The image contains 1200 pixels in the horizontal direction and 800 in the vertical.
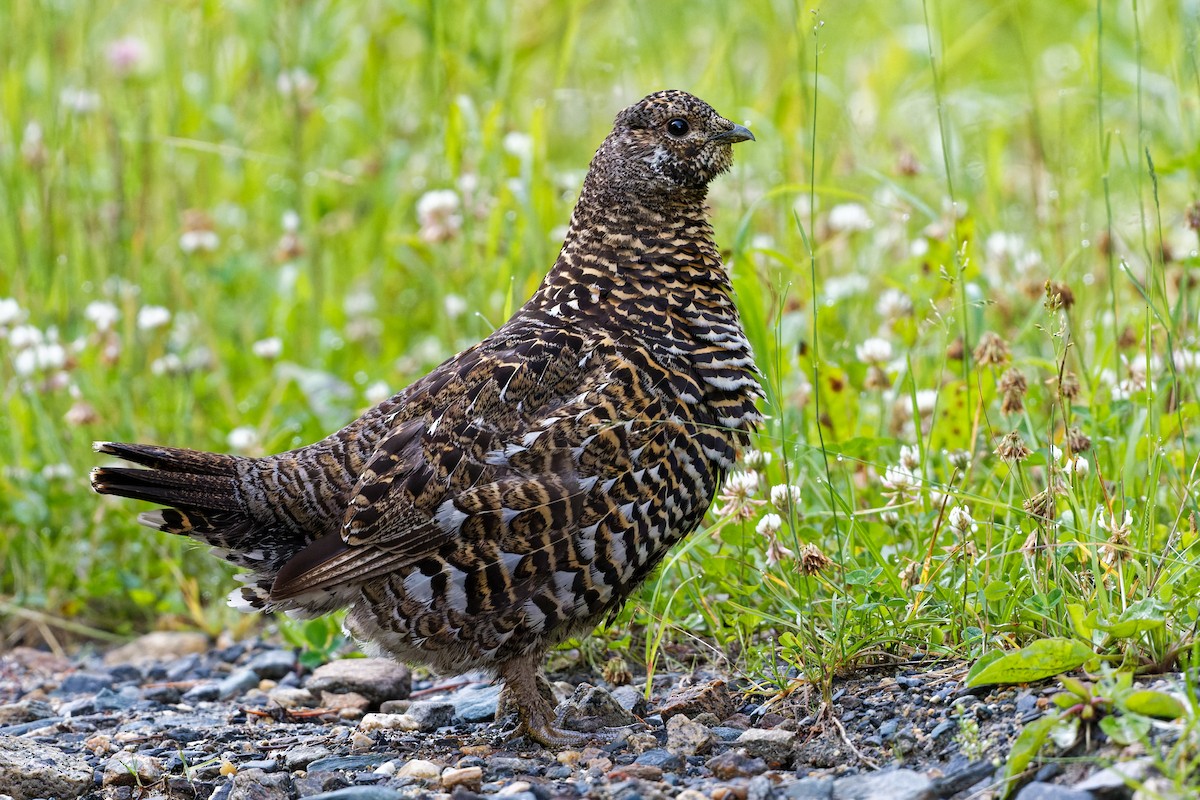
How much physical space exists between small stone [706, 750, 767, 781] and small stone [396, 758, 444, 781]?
26.3 inches

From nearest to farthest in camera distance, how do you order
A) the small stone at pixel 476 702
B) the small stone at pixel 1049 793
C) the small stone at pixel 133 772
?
the small stone at pixel 1049 793
the small stone at pixel 133 772
the small stone at pixel 476 702

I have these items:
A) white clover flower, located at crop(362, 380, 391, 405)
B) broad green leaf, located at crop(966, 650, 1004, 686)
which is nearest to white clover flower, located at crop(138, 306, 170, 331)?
white clover flower, located at crop(362, 380, 391, 405)

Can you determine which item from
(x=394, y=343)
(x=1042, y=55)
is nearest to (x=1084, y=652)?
(x=394, y=343)

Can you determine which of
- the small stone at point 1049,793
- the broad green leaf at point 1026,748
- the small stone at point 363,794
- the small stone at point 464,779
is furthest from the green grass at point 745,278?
the small stone at point 363,794

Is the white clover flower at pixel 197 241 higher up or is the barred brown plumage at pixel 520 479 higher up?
the white clover flower at pixel 197 241

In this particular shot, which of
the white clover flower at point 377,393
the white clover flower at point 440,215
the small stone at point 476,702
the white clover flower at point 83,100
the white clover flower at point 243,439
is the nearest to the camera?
the small stone at point 476,702

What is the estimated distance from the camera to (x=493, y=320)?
5.41 metres

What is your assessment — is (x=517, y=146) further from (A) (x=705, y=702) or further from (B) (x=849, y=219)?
(A) (x=705, y=702)

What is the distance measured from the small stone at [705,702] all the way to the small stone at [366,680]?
103cm

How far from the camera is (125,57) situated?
7246mm

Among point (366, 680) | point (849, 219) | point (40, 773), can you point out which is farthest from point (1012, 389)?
point (40, 773)

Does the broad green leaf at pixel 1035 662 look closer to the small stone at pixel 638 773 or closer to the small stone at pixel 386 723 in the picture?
the small stone at pixel 638 773

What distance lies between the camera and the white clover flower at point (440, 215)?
219 inches

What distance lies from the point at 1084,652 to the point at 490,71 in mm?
3959
